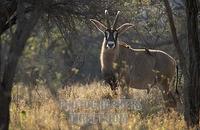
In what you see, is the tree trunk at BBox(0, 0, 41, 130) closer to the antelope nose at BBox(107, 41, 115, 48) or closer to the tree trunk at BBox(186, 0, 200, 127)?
the tree trunk at BBox(186, 0, 200, 127)

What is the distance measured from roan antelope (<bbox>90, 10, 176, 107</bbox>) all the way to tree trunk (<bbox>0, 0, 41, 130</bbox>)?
7.18 m

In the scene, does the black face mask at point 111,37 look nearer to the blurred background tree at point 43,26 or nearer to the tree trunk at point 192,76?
the blurred background tree at point 43,26

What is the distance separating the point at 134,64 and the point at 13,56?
847 centimetres

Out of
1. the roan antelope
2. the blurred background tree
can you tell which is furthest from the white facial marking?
the blurred background tree

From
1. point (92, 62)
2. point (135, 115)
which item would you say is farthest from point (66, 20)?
point (92, 62)

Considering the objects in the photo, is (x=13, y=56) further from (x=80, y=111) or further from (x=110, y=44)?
(x=110, y=44)

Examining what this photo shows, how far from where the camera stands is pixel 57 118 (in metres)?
9.62

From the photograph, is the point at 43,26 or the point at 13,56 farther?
the point at 43,26

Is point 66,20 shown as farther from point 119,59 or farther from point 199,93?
point 199,93

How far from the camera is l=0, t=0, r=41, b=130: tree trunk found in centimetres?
700

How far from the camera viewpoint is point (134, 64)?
15242 mm

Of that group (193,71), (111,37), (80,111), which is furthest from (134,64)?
(193,71)

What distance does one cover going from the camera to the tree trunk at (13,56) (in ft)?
23.0

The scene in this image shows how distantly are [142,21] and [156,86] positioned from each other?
25.4 feet
